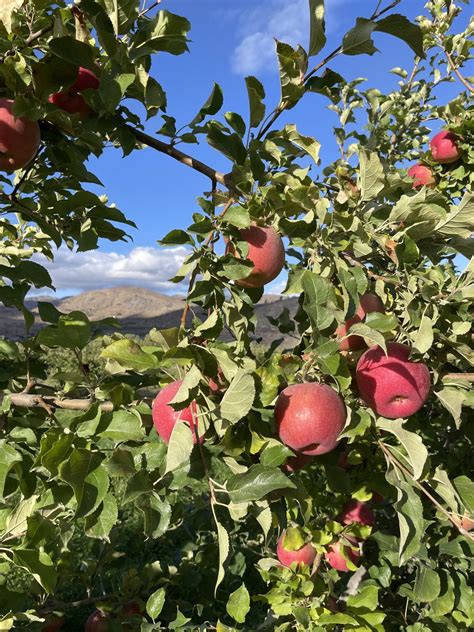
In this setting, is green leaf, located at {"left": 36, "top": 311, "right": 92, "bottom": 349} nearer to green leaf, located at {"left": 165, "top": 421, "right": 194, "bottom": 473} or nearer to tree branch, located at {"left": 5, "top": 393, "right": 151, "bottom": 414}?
tree branch, located at {"left": 5, "top": 393, "right": 151, "bottom": 414}

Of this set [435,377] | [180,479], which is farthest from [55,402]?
[435,377]

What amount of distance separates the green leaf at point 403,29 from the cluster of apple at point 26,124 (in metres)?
0.81

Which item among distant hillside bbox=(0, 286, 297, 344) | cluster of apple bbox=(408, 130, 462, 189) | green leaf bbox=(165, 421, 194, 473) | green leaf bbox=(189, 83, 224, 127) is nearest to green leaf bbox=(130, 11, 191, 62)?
green leaf bbox=(189, 83, 224, 127)

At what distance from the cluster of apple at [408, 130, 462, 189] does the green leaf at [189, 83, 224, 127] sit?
1501mm

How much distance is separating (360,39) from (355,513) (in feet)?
5.60

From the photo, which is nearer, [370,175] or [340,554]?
[370,175]

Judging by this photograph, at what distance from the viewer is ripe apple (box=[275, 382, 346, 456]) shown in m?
1.22

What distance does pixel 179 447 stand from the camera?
1.03 metres

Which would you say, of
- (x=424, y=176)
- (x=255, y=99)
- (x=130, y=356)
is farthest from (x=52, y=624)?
(x=424, y=176)

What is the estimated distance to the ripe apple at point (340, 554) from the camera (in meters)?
1.96

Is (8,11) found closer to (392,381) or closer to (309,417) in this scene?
(309,417)

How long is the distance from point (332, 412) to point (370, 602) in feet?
2.60

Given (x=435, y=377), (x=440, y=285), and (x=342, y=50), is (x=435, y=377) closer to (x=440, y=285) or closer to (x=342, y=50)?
(x=440, y=285)

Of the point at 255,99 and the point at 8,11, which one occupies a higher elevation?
the point at 8,11
